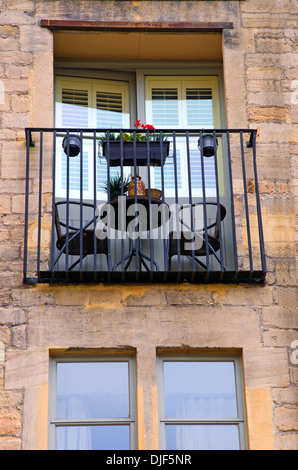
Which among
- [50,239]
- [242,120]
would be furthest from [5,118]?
[242,120]

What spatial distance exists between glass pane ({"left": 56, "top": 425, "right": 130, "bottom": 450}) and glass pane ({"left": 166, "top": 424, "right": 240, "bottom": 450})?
37cm

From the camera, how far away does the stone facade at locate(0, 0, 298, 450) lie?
8.61m

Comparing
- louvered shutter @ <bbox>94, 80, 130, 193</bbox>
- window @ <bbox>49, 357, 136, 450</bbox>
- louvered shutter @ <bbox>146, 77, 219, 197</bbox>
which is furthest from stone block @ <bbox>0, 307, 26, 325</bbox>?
louvered shutter @ <bbox>94, 80, 130, 193</bbox>

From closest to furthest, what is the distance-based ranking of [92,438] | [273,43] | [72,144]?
[92,438] → [72,144] → [273,43]

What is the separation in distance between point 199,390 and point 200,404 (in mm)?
117

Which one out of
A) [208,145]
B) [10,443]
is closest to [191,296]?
[208,145]

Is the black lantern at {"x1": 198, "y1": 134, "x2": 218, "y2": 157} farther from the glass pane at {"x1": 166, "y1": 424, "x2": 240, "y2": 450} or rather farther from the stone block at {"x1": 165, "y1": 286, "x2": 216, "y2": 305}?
the glass pane at {"x1": 166, "y1": 424, "x2": 240, "y2": 450}

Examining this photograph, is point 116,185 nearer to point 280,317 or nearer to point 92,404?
point 280,317

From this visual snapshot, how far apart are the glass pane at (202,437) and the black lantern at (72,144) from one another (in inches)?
101

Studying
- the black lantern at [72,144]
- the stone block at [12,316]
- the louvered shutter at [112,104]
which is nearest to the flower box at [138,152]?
the black lantern at [72,144]

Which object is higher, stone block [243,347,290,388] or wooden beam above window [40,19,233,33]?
wooden beam above window [40,19,233,33]

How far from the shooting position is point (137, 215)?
937 cm

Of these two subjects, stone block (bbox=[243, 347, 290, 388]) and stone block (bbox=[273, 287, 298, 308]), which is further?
stone block (bbox=[273, 287, 298, 308])

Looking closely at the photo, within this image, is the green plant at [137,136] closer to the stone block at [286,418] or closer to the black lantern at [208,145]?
the black lantern at [208,145]
